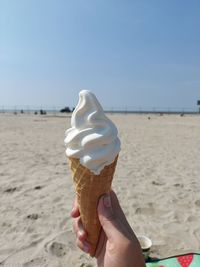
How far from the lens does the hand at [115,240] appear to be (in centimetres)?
163

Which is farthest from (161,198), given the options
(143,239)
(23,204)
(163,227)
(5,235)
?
(5,235)

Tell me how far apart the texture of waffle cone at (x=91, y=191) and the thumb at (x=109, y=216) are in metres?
0.08

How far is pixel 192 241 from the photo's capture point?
3275 mm

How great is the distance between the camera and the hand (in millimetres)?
1628

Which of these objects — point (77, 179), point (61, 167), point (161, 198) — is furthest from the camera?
point (61, 167)

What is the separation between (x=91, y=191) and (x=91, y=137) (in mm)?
366

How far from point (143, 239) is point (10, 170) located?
374cm

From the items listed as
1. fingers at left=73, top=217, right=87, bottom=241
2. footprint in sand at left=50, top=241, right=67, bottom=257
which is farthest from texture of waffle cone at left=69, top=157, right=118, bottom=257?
footprint in sand at left=50, top=241, right=67, bottom=257

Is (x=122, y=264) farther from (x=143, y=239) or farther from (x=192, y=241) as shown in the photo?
(x=192, y=241)

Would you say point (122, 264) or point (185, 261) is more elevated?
point (122, 264)

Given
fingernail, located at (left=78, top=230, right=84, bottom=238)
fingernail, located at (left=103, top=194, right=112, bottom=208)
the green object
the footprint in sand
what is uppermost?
fingernail, located at (left=103, top=194, right=112, bottom=208)

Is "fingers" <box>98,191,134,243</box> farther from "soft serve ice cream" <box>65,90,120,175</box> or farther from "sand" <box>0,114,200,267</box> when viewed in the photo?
"sand" <box>0,114,200,267</box>

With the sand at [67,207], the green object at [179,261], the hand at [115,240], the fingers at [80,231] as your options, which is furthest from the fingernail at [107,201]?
the sand at [67,207]

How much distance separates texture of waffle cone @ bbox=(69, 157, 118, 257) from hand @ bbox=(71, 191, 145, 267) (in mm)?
71
